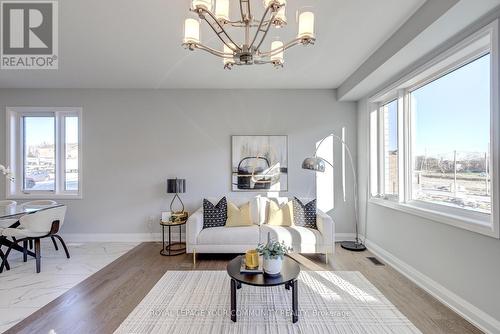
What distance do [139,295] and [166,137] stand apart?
2.72m

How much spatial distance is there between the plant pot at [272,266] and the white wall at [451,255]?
67.1 inches

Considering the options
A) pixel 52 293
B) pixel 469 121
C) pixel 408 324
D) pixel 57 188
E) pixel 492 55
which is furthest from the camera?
pixel 57 188

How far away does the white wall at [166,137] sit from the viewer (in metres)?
4.55

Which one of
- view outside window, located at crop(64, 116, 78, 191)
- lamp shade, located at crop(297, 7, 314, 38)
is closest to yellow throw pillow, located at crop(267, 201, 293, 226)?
lamp shade, located at crop(297, 7, 314, 38)

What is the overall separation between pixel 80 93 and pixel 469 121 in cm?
570

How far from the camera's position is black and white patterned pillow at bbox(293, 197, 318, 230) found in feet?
12.6

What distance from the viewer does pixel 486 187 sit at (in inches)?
88.0

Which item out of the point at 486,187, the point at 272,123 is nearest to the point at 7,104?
the point at 272,123

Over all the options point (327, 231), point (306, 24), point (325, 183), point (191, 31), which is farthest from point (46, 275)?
point (325, 183)

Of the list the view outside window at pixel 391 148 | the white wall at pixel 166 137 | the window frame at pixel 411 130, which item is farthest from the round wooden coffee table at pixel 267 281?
the white wall at pixel 166 137

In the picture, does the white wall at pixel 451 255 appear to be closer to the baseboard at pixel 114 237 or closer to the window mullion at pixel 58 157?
the baseboard at pixel 114 237

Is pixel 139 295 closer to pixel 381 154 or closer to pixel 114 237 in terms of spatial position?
pixel 114 237

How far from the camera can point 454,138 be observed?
261 centimetres

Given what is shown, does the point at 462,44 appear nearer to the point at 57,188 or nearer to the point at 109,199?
the point at 109,199
